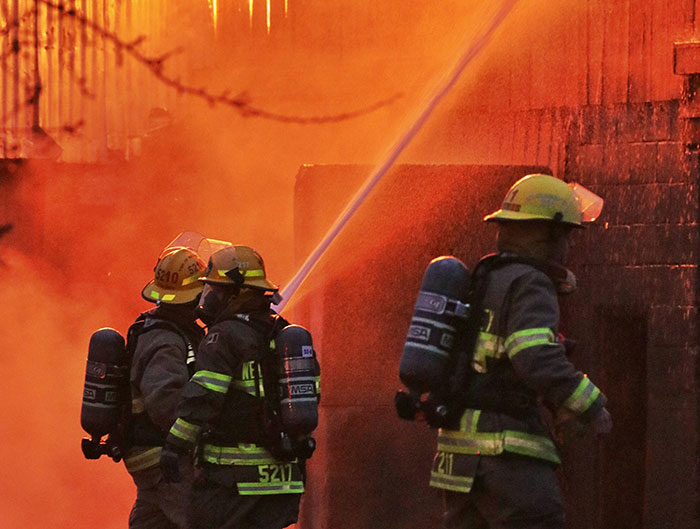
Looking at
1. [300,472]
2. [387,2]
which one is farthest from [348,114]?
[300,472]

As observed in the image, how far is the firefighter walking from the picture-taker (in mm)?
4895

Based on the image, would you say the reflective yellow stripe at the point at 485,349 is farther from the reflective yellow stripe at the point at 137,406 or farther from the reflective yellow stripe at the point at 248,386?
the reflective yellow stripe at the point at 137,406

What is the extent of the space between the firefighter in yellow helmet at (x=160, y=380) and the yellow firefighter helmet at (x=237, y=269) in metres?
0.60

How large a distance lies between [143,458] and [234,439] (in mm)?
983

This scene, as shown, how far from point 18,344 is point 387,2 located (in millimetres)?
4254

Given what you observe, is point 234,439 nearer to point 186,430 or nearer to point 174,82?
point 186,430

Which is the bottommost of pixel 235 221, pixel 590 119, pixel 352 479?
pixel 352 479

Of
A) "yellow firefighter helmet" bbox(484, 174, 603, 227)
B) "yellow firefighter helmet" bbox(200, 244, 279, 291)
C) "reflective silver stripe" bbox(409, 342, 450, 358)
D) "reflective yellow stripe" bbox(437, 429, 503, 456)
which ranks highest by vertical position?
"yellow firefighter helmet" bbox(484, 174, 603, 227)

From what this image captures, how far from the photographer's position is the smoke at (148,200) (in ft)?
34.6

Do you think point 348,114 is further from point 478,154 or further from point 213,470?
point 213,470

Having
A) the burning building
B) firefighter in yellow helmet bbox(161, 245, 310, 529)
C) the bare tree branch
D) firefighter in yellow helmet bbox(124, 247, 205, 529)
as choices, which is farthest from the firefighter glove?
the bare tree branch

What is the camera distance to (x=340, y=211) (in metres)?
7.84

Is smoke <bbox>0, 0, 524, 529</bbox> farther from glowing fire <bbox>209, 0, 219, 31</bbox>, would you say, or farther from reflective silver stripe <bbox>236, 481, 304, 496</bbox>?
reflective silver stripe <bbox>236, 481, 304, 496</bbox>

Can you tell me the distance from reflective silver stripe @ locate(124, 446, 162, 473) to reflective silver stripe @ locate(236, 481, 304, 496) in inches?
37.3
